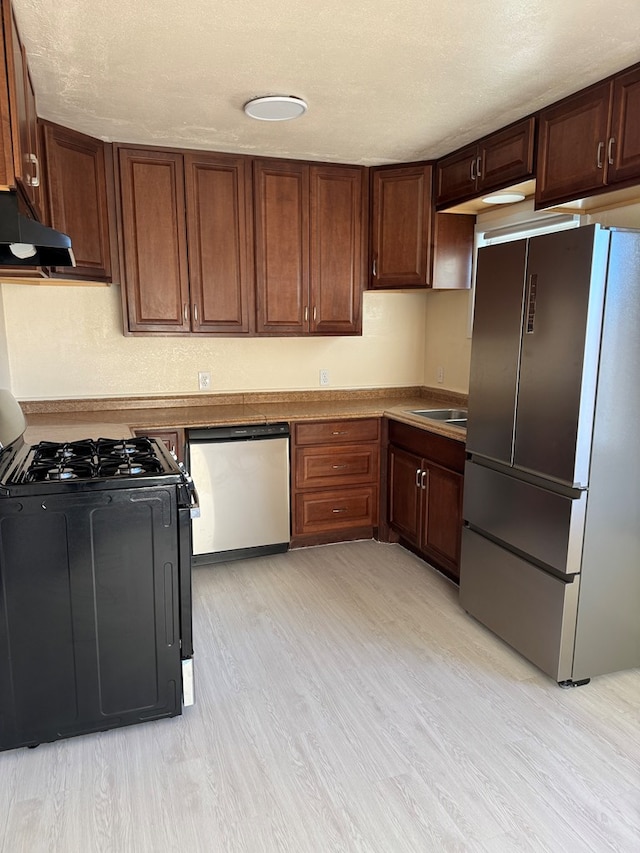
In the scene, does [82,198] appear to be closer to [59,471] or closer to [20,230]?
[20,230]

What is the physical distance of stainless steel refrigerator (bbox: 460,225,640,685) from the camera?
2066mm

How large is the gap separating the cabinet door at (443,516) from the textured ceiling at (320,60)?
5.81ft

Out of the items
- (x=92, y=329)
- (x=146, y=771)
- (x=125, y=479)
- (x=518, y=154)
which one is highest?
(x=518, y=154)

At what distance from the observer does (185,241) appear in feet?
10.8

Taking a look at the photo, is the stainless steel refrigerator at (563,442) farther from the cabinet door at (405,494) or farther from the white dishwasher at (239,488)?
the white dishwasher at (239,488)

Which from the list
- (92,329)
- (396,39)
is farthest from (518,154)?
(92,329)

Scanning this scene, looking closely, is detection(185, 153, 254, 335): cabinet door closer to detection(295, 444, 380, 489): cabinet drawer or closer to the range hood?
detection(295, 444, 380, 489): cabinet drawer

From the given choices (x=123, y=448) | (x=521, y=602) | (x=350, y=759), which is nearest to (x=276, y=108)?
(x=123, y=448)

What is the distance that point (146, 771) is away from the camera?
6.08 feet

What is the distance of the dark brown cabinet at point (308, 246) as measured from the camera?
11.3 ft

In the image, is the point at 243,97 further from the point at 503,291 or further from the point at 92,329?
the point at 92,329

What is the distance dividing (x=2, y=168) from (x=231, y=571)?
7.68ft

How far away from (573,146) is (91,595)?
2583 millimetres

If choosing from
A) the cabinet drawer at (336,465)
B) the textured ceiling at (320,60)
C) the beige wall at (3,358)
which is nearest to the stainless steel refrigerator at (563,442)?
the textured ceiling at (320,60)
